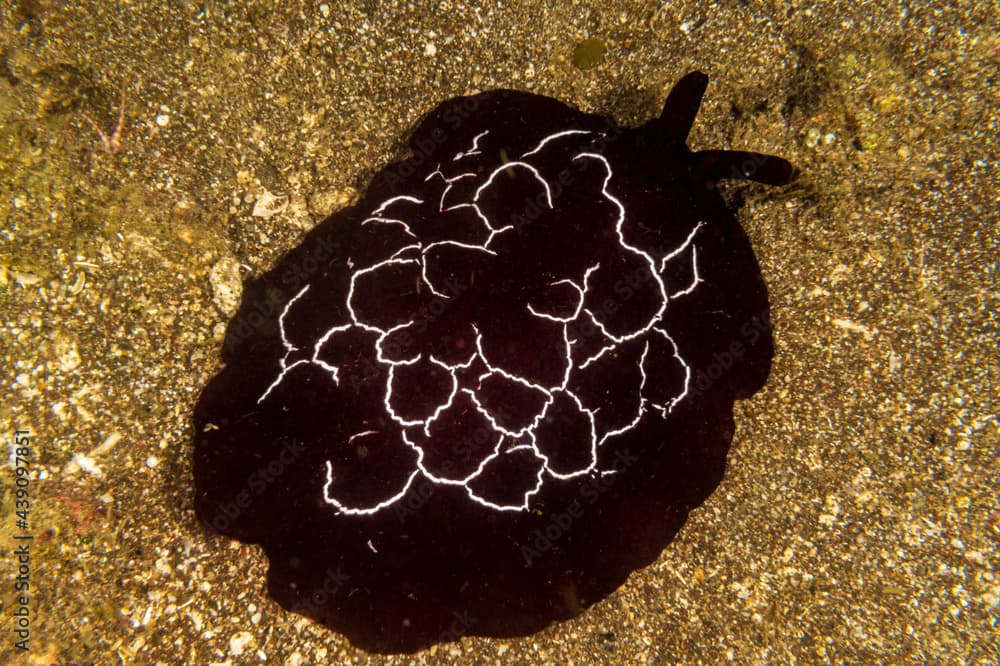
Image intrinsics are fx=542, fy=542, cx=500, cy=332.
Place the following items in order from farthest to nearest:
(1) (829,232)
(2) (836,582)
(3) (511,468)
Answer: (1) (829,232)
(2) (836,582)
(3) (511,468)

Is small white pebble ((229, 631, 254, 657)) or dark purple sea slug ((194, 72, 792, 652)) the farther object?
small white pebble ((229, 631, 254, 657))

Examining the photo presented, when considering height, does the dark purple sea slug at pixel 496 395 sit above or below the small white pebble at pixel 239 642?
above

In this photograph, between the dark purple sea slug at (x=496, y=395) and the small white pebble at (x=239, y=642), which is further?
the small white pebble at (x=239, y=642)

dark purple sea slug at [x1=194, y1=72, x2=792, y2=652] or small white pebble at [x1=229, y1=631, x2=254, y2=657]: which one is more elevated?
dark purple sea slug at [x1=194, y1=72, x2=792, y2=652]

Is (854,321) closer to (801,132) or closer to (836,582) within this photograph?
(801,132)

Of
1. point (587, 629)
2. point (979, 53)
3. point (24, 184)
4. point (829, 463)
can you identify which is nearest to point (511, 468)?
point (587, 629)

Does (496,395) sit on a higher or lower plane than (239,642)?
higher

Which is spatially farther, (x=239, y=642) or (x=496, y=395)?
(x=239, y=642)

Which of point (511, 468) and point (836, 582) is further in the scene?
point (836, 582)
